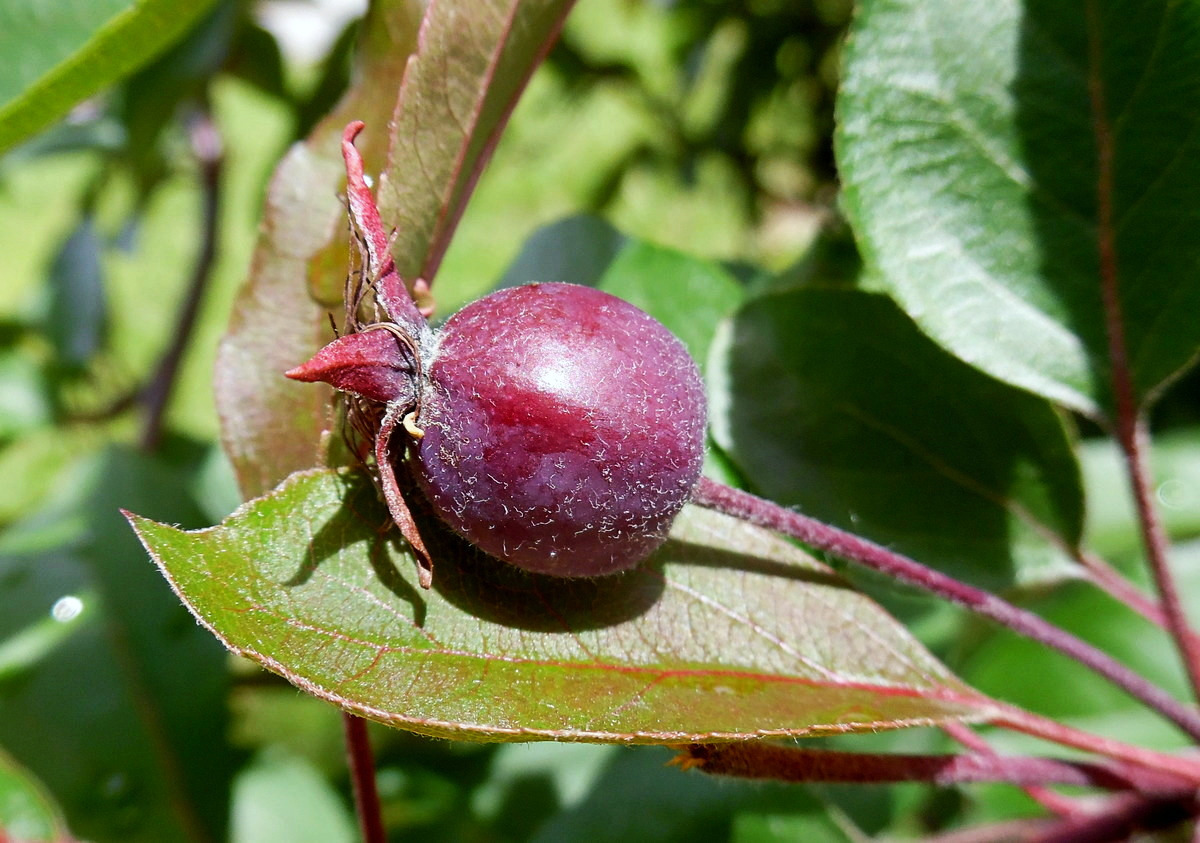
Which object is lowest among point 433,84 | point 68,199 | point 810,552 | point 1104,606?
point 68,199

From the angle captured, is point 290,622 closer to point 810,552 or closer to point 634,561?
point 634,561

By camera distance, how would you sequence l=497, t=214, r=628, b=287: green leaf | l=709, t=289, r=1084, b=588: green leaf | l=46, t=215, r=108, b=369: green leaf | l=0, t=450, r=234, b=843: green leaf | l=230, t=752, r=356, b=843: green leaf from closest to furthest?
l=709, t=289, r=1084, b=588: green leaf → l=497, t=214, r=628, b=287: green leaf → l=0, t=450, r=234, b=843: green leaf → l=230, t=752, r=356, b=843: green leaf → l=46, t=215, r=108, b=369: green leaf

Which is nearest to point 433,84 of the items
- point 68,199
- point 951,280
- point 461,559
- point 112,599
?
point 461,559

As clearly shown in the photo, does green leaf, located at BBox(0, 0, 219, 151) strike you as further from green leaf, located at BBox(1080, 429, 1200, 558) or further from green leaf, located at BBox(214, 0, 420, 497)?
green leaf, located at BBox(1080, 429, 1200, 558)

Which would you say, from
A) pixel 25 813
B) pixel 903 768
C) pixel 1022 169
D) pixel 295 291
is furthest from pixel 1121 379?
pixel 25 813

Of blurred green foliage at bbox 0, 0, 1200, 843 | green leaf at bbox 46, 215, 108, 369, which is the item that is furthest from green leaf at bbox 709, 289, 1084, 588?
green leaf at bbox 46, 215, 108, 369

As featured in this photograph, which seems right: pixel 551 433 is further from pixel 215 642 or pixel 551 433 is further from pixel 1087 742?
pixel 215 642

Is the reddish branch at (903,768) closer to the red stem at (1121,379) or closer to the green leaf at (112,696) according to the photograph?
the red stem at (1121,379)
